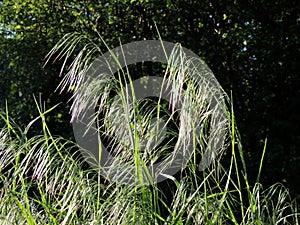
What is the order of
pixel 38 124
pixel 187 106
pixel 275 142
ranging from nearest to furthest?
pixel 187 106 → pixel 275 142 → pixel 38 124

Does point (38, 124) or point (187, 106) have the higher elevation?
point (187, 106)

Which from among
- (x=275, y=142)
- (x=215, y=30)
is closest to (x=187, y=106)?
(x=275, y=142)

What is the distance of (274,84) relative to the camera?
3.71 meters

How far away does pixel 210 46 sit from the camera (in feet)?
12.2

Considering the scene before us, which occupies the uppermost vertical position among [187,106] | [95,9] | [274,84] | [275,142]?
[95,9]

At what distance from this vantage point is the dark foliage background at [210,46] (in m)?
3.60

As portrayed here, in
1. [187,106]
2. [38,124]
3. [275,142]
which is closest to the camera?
[187,106]

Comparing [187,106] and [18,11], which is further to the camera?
[18,11]

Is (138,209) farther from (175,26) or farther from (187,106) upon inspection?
(175,26)

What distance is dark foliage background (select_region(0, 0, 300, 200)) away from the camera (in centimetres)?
360

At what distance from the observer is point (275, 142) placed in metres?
3.51

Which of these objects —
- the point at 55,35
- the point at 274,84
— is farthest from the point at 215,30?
the point at 55,35

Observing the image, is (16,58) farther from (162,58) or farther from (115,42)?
(162,58)

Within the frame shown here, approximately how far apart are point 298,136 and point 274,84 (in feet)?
1.36
